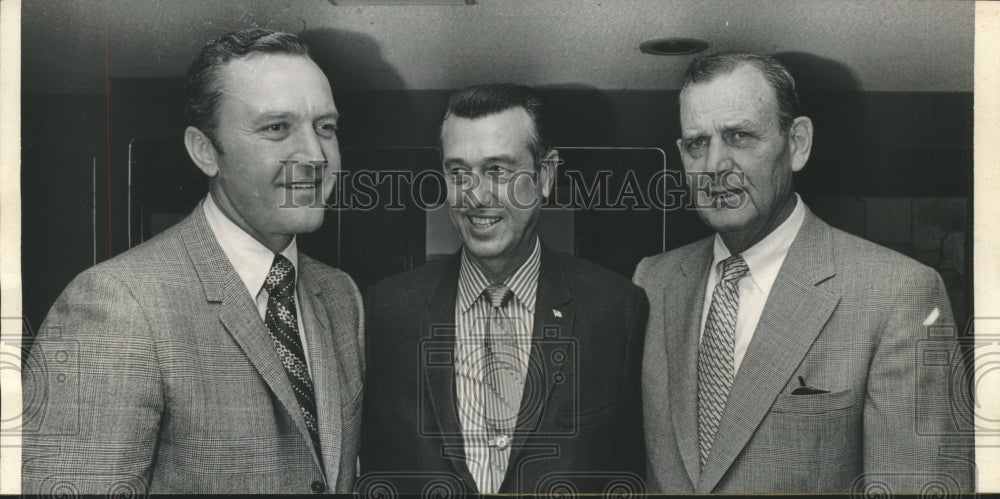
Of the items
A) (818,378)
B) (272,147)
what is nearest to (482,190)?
(272,147)

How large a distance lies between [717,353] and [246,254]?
204 cm

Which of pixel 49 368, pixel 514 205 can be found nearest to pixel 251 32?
pixel 514 205

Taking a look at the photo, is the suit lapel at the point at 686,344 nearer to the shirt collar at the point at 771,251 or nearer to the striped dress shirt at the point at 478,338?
the shirt collar at the point at 771,251

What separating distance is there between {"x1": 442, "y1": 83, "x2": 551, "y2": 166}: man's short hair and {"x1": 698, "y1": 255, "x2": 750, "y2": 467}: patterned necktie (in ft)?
3.14

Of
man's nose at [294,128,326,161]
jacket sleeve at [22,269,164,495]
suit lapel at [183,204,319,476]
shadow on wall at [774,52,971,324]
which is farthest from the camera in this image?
shadow on wall at [774,52,971,324]

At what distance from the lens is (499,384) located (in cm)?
392

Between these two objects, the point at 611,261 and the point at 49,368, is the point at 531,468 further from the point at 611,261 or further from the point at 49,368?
the point at 49,368

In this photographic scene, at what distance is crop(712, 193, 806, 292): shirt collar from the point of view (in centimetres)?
A: 390

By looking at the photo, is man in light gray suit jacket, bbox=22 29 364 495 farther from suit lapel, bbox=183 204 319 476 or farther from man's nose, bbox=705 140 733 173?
man's nose, bbox=705 140 733 173

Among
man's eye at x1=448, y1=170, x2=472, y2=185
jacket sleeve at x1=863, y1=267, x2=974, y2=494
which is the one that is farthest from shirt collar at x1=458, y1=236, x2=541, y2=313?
jacket sleeve at x1=863, y1=267, x2=974, y2=494

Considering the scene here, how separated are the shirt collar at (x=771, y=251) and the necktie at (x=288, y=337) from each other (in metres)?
1.84

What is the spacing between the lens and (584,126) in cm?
395

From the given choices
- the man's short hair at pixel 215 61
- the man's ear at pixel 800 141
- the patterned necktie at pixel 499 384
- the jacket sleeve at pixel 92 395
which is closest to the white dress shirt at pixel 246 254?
the man's short hair at pixel 215 61

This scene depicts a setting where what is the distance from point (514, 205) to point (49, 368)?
208cm
